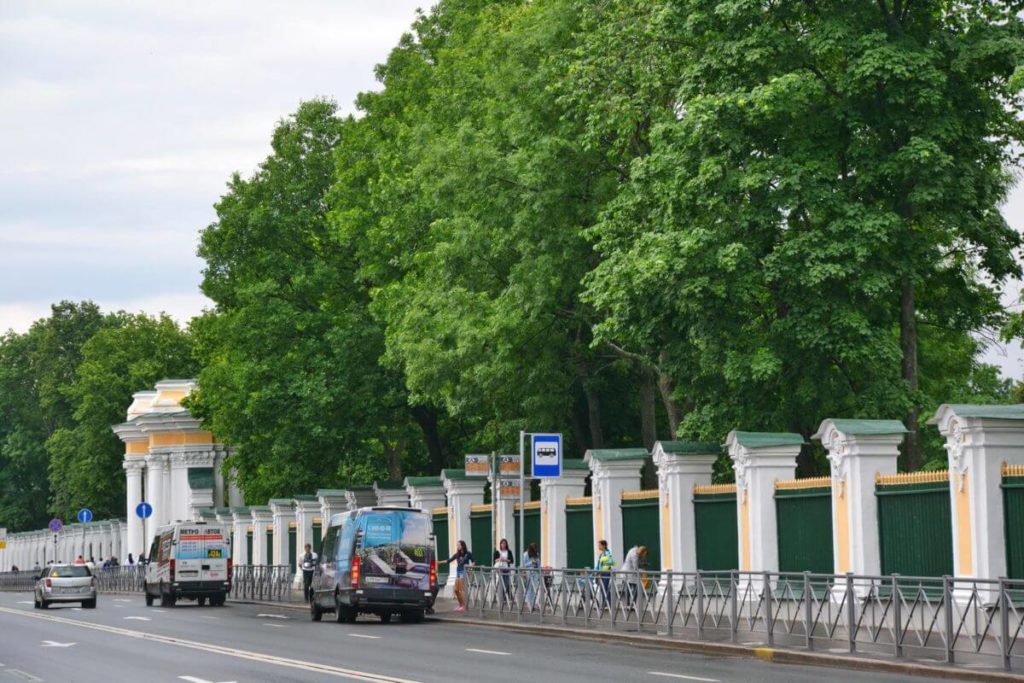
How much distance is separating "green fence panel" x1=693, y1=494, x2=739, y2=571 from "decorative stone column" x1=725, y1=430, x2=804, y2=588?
0.97 m

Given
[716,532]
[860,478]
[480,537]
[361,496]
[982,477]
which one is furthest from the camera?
[361,496]

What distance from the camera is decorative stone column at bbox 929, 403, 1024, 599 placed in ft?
71.6

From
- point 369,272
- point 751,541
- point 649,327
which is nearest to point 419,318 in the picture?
point 369,272

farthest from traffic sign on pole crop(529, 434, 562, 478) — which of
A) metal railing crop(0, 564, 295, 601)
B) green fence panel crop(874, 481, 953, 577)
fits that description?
metal railing crop(0, 564, 295, 601)

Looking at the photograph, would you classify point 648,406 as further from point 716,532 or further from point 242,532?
point 242,532

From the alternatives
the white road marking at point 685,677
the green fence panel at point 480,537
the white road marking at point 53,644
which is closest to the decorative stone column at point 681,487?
the white road marking at point 53,644

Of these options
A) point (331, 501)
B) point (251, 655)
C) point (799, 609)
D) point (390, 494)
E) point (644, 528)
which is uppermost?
point (390, 494)

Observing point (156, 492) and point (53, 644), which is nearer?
point (53, 644)

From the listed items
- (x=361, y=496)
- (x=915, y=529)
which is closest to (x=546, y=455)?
(x=915, y=529)

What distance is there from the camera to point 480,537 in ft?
140

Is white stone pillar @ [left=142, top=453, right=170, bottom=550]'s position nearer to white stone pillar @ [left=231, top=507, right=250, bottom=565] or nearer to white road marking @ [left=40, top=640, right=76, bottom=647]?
white stone pillar @ [left=231, top=507, right=250, bottom=565]

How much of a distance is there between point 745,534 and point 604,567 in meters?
3.36

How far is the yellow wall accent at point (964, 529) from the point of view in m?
22.2

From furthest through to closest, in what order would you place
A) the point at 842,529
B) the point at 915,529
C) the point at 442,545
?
1. the point at 442,545
2. the point at 842,529
3. the point at 915,529
